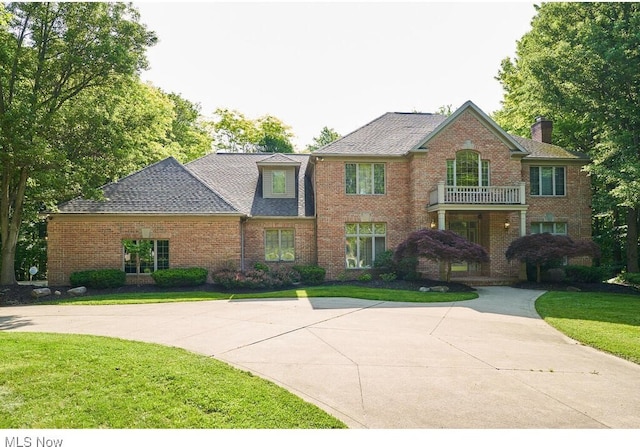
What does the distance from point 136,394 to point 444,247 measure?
44.9 feet

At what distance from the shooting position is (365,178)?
20.3 m

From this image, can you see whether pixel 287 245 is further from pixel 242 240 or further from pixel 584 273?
pixel 584 273

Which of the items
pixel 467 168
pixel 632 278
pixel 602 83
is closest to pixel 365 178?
pixel 467 168

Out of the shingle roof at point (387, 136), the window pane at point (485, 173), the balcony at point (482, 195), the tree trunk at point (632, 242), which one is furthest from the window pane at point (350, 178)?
the tree trunk at point (632, 242)

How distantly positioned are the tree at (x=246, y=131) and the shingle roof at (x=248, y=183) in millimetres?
20560

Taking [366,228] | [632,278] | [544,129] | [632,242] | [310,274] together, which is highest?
[544,129]

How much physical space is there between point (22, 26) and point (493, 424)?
2030 cm

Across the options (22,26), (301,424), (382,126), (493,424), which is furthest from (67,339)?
(382,126)

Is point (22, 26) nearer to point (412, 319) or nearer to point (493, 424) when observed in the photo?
point (412, 319)

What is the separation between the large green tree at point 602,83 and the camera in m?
18.2

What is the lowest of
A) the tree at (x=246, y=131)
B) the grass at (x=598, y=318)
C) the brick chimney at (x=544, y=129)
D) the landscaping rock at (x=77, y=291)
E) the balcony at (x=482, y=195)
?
the grass at (x=598, y=318)

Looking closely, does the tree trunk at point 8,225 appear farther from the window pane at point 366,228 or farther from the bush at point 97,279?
the window pane at point 366,228

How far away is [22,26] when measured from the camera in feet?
52.6

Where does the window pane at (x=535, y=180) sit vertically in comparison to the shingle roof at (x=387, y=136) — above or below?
below
